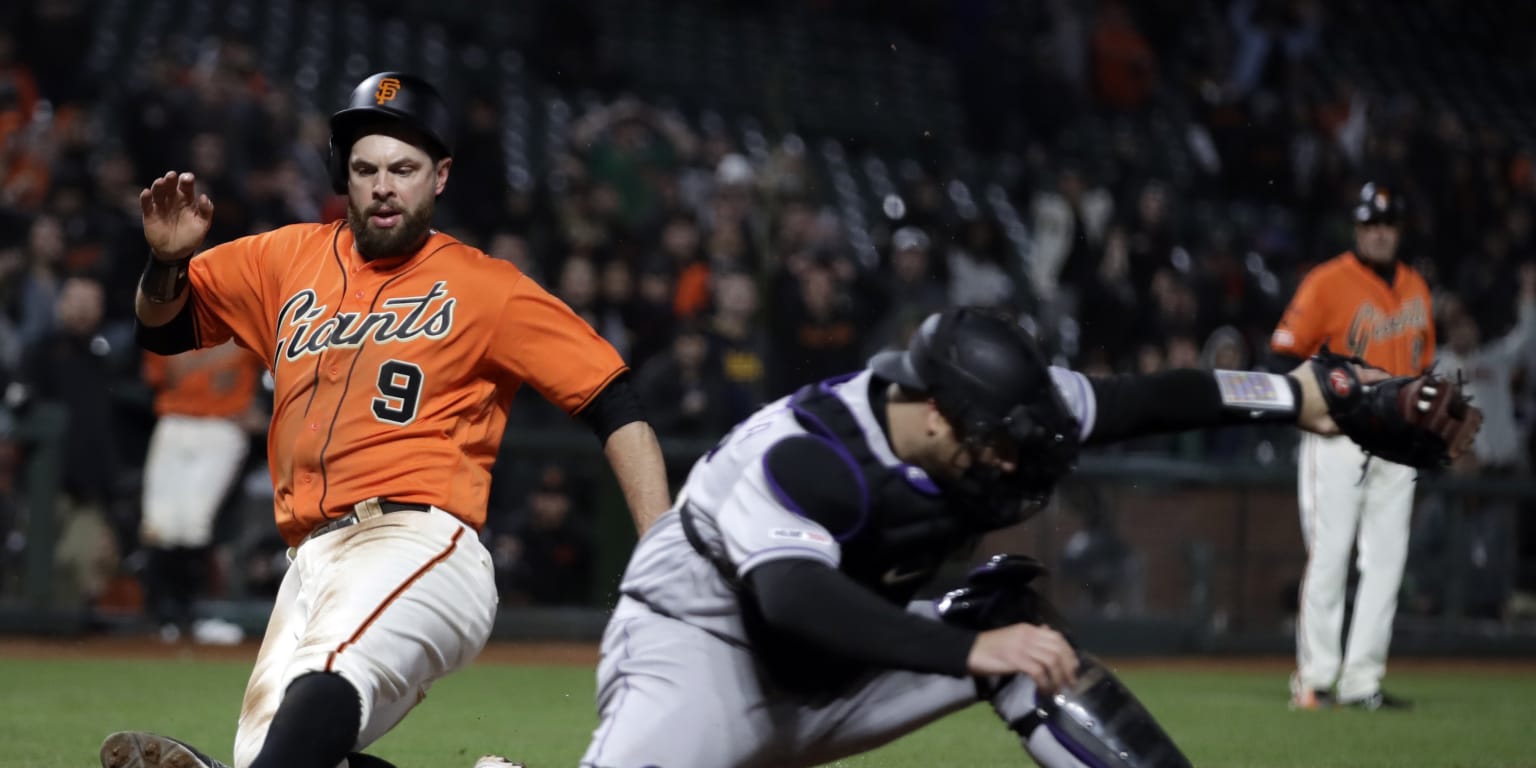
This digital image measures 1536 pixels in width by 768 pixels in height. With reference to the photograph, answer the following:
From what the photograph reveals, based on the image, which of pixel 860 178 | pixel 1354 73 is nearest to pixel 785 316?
pixel 860 178

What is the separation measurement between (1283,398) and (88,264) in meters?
8.81

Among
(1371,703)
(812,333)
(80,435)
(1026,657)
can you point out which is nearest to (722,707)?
(1026,657)

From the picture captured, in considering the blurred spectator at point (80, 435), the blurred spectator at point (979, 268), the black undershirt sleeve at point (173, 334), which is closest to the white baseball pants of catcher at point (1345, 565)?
the blurred spectator at point (979, 268)

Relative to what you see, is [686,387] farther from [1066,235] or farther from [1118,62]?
[1118,62]

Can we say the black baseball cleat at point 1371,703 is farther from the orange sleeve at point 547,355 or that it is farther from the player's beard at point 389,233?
the player's beard at point 389,233

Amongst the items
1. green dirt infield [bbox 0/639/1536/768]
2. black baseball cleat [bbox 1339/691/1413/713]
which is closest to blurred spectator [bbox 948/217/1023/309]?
green dirt infield [bbox 0/639/1536/768]

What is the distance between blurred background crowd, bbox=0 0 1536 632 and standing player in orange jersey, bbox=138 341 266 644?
0.41m

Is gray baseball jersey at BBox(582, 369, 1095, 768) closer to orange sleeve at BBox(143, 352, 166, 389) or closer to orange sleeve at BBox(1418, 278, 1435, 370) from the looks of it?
orange sleeve at BBox(1418, 278, 1435, 370)

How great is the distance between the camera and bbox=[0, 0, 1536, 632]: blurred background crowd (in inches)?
449

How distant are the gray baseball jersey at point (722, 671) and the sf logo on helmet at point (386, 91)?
1.34 m

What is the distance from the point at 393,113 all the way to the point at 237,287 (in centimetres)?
66

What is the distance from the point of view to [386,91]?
16.0 ft

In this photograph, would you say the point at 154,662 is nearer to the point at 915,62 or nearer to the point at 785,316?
the point at 785,316

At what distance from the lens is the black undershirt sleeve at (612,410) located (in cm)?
485
